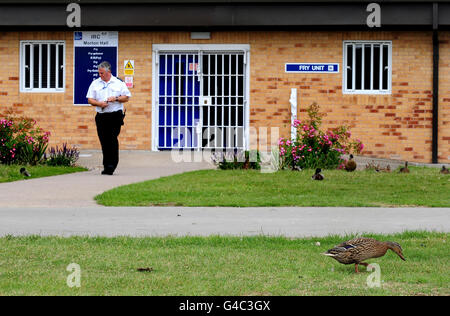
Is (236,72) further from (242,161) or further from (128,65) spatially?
(242,161)

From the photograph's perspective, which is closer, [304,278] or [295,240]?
[304,278]

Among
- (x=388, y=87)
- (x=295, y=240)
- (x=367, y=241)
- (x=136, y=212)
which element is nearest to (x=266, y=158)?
(x=388, y=87)

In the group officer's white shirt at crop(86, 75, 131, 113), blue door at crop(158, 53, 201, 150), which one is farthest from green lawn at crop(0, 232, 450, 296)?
blue door at crop(158, 53, 201, 150)

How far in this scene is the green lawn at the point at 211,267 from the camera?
6371 millimetres

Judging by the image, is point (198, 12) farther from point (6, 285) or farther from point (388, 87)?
point (6, 285)

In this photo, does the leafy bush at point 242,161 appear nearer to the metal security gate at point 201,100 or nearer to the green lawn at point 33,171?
the green lawn at point 33,171

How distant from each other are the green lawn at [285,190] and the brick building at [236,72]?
521 centimetres

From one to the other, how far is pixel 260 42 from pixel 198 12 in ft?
5.61

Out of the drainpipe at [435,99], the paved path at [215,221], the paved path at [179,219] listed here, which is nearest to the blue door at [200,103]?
the drainpipe at [435,99]

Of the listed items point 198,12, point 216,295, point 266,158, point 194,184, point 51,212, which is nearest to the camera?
point 216,295

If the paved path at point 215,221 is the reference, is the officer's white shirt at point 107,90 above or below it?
above

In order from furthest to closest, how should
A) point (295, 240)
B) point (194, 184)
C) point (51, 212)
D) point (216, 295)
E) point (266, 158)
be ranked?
1. point (266, 158)
2. point (194, 184)
3. point (51, 212)
4. point (295, 240)
5. point (216, 295)

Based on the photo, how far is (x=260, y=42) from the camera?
2162 cm

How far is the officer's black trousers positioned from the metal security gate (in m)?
5.40
